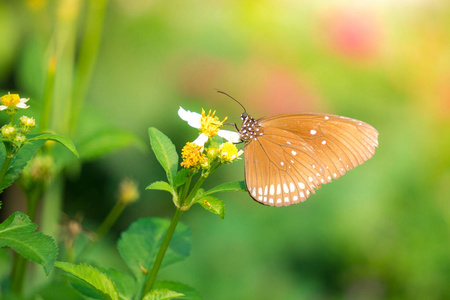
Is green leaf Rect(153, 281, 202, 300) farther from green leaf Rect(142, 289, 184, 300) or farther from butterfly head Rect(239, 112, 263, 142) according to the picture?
butterfly head Rect(239, 112, 263, 142)

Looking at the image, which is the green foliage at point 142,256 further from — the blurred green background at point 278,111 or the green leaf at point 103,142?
the blurred green background at point 278,111

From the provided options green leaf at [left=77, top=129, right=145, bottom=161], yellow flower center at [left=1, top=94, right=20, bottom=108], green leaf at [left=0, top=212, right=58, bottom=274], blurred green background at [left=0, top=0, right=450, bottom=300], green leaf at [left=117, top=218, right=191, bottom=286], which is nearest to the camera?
green leaf at [left=0, top=212, right=58, bottom=274]

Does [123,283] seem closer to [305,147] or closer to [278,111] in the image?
[305,147]

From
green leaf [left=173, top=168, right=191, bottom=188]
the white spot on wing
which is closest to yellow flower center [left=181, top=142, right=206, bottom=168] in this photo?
green leaf [left=173, top=168, right=191, bottom=188]

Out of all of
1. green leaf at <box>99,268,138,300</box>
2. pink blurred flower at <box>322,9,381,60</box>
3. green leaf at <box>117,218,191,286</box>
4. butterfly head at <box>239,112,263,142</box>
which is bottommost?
green leaf at <box>99,268,138,300</box>

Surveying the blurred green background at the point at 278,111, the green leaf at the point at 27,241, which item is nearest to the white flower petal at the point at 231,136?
the green leaf at the point at 27,241

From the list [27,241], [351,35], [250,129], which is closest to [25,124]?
[27,241]
